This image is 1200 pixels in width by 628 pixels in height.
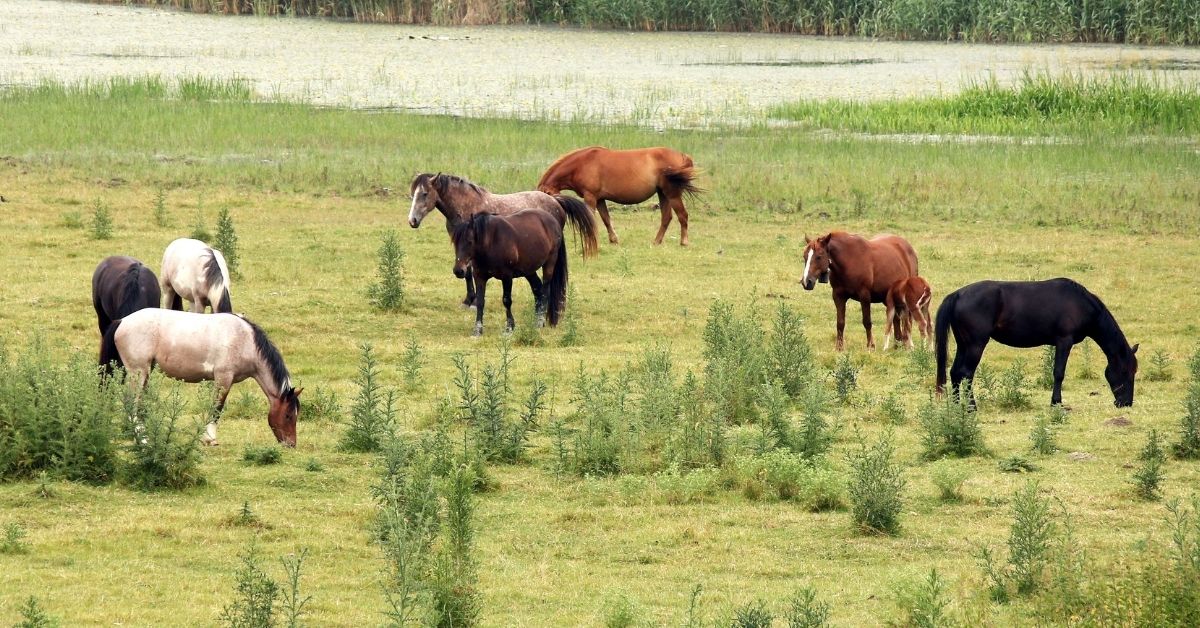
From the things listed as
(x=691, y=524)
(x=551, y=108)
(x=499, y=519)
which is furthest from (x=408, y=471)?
(x=551, y=108)

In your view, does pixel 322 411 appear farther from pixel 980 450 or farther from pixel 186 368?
pixel 980 450

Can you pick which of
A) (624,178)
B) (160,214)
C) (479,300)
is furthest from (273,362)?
(624,178)

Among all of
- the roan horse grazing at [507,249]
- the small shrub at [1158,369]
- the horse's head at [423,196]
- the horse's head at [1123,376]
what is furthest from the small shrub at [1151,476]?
the horse's head at [423,196]

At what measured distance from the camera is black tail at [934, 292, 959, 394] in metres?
11.1

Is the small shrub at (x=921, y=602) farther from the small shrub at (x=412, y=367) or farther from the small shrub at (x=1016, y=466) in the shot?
the small shrub at (x=412, y=367)

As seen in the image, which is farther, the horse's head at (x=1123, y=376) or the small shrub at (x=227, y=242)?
the small shrub at (x=227, y=242)

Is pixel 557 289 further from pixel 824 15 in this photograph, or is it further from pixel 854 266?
pixel 824 15

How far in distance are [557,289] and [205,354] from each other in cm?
543

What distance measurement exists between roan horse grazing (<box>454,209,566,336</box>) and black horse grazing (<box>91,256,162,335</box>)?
333 cm

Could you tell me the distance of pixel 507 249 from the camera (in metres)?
14.2

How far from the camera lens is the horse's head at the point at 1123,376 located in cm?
1143

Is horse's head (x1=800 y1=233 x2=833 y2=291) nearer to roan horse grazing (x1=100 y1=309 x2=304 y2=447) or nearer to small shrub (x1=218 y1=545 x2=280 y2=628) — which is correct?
roan horse grazing (x1=100 y1=309 x2=304 y2=447)

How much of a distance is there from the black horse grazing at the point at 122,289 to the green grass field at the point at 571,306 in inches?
29.5

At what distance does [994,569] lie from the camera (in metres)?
7.46
